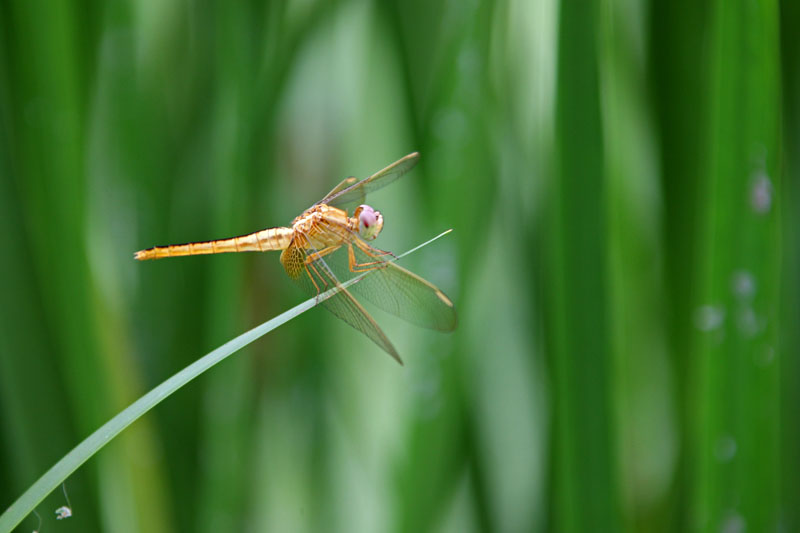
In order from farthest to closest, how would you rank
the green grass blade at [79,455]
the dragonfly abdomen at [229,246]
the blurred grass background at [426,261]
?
the dragonfly abdomen at [229,246], the blurred grass background at [426,261], the green grass blade at [79,455]

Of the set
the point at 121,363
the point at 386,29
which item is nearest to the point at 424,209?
the point at 386,29

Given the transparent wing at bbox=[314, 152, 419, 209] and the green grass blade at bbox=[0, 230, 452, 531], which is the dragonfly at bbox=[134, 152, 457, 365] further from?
the green grass blade at bbox=[0, 230, 452, 531]

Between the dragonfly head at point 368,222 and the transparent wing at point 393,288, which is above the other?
the dragonfly head at point 368,222

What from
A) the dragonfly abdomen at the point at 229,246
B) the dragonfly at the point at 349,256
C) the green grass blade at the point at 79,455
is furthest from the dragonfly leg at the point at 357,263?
the green grass blade at the point at 79,455

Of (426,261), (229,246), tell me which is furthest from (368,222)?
(229,246)

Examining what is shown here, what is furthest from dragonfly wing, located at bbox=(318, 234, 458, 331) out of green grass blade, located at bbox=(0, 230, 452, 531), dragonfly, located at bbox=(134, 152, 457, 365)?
green grass blade, located at bbox=(0, 230, 452, 531)

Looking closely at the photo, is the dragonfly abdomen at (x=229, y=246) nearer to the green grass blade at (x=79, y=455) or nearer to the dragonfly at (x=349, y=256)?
the dragonfly at (x=349, y=256)

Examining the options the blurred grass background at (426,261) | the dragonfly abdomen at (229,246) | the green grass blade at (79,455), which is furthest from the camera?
the dragonfly abdomen at (229,246)

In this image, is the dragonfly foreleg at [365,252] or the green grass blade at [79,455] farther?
the dragonfly foreleg at [365,252]

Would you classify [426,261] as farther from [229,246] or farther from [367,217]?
[229,246]
